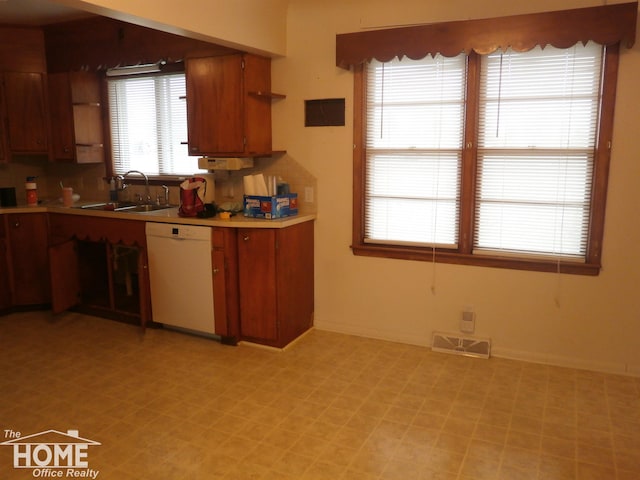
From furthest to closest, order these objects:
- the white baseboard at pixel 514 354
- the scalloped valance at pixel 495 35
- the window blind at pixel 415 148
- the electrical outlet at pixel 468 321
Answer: the electrical outlet at pixel 468 321 → the window blind at pixel 415 148 → the white baseboard at pixel 514 354 → the scalloped valance at pixel 495 35

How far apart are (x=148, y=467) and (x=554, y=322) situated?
104 inches

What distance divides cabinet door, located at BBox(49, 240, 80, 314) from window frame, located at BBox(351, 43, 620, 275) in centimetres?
243

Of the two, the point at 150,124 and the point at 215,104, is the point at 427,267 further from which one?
the point at 150,124

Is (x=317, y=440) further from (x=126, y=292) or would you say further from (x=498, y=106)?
(x=126, y=292)

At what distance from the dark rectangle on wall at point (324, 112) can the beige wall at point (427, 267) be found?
0.05 meters

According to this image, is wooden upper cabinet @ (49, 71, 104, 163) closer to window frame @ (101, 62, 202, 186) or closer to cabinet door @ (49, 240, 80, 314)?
window frame @ (101, 62, 202, 186)

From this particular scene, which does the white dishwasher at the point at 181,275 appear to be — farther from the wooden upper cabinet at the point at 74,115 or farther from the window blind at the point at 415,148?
the wooden upper cabinet at the point at 74,115

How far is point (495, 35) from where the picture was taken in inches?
127

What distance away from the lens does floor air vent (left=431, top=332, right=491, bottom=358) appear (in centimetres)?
363

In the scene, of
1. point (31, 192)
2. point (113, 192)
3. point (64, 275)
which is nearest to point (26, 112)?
point (31, 192)

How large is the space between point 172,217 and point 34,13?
209 centimetres

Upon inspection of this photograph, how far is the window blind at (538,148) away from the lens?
3.22 m

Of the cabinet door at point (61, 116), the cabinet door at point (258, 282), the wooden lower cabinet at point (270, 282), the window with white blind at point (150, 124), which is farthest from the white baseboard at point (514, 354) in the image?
the cabinet door at point (61, 116)

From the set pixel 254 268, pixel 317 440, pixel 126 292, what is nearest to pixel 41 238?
pixel 126 292
